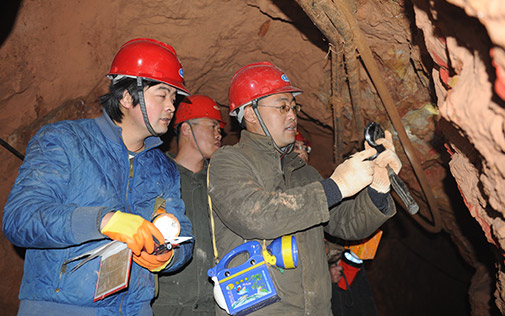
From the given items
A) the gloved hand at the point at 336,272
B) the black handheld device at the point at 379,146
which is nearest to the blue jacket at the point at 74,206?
the black handheld device at the point at 379,146

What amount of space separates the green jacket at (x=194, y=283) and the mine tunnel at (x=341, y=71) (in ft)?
4.02

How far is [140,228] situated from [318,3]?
183 cm

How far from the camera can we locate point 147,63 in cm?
250

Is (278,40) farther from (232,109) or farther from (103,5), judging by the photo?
(103,5)

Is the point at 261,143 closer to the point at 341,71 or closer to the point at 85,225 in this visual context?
the point at 341,71

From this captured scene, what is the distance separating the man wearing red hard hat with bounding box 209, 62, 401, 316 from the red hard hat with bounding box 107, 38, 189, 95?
548 millimetres

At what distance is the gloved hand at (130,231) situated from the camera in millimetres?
1643

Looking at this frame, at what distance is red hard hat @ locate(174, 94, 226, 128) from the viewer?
12.8ft

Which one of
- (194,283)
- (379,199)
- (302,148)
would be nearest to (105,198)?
(194,283)

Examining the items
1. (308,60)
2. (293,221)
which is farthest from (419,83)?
(293,221)

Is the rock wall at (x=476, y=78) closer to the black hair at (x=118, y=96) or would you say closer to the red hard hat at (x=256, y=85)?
the red hard hat at (x=256, y=85)

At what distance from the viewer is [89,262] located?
185cm

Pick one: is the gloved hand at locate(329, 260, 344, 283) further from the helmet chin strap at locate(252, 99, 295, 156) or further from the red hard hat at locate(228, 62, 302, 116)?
the red hard hat at locate(228, 62, 302, 116)

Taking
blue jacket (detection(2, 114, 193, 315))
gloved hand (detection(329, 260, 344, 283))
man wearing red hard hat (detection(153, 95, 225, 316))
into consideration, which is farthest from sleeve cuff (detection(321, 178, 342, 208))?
gloved hand (detection(329, 260, 344, 283))
